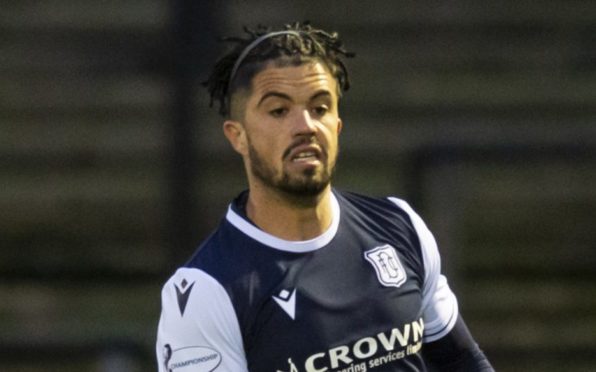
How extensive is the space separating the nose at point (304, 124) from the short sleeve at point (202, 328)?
0.45 metres

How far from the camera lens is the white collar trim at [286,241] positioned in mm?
4816

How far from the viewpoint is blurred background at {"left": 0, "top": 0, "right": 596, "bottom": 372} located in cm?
808

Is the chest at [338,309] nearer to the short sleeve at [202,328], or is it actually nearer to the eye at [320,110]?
the short sleeve at [202,328]

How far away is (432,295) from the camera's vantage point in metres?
5.00

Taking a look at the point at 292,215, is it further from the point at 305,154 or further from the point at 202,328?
the point at 202,328

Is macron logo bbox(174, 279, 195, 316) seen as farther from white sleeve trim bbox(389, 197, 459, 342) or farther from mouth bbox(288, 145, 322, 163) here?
white sleeve trim bbox(389, 197, 459, 342)

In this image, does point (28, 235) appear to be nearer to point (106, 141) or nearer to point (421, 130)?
point (106, 141)

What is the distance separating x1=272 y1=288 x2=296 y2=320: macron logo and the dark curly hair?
55cm

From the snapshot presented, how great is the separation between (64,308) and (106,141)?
2.54 ft

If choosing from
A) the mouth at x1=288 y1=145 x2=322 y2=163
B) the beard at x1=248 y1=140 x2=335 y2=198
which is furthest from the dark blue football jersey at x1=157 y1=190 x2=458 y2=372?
the mouth at x1=288 y1=145 x2=322 y2=163

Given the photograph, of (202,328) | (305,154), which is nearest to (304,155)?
(305,154)

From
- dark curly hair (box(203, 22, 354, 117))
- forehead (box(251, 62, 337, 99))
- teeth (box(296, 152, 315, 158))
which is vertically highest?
dark curly hair (box(203, 22, 354, 117))

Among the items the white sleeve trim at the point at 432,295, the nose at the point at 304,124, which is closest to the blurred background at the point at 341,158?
the white sleeve trim at the point at 432,295

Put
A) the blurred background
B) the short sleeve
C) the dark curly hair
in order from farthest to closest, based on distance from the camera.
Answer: the blurred background
the dark curly hair
the short sleeve
